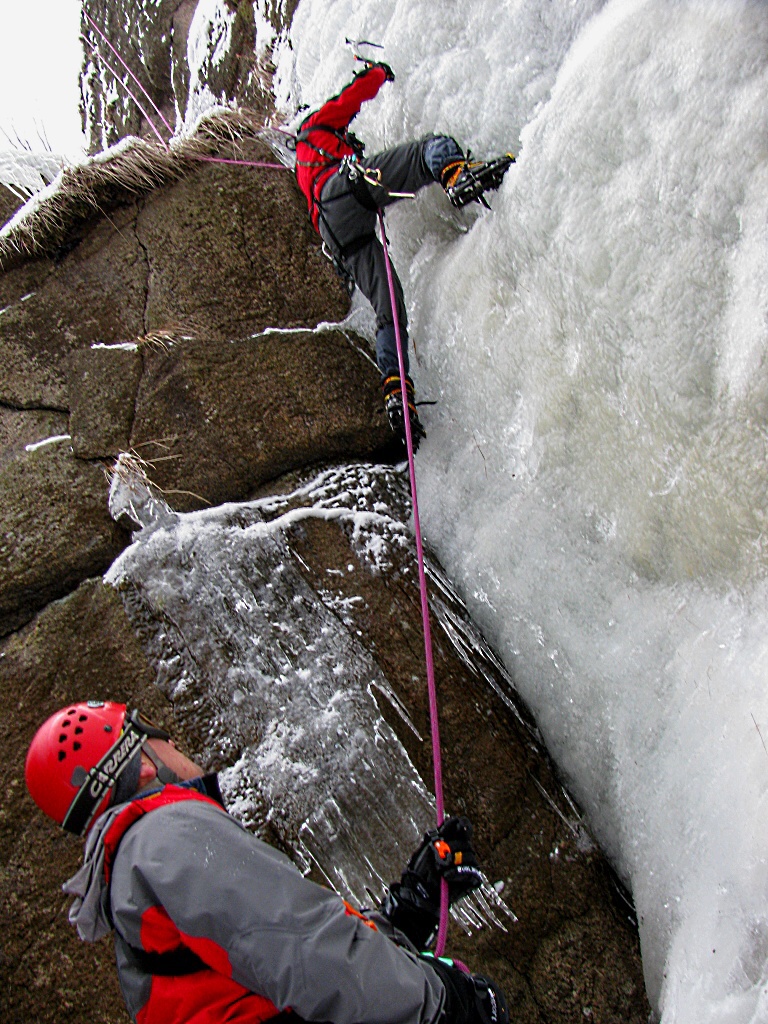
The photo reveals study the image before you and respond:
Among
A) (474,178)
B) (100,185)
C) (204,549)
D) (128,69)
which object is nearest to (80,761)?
(204,549)

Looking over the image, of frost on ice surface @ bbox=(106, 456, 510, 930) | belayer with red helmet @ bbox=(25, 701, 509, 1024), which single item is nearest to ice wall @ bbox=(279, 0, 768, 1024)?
frost on ice surface @ bbox=(106, 456, 510, 930)

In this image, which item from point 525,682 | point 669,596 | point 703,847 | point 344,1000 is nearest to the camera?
point 344,1000

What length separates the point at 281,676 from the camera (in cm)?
231

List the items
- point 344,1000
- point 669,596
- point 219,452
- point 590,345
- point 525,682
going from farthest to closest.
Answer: point 219,452 → point 525,682 → point 590,345 → point 669,596 → point 344,1000

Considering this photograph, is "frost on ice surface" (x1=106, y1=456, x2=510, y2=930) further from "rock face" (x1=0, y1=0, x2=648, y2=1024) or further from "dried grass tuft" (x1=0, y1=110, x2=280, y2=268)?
"dried grass tuft" (x1=0, y1=110, x2=280, y2=268)

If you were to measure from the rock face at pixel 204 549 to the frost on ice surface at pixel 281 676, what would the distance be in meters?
0.01

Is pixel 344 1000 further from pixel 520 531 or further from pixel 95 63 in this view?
pixel 95 63

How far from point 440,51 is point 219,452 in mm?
1907

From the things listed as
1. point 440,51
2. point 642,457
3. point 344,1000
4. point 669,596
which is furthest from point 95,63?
point 344,1000

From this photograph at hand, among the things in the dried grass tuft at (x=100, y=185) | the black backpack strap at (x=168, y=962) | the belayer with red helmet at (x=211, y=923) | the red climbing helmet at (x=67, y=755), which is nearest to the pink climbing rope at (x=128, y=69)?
the dried grass tuft at (x=100, y=185)

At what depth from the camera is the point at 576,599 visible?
89.5 inches

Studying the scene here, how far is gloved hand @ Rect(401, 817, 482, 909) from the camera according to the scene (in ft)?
5.30

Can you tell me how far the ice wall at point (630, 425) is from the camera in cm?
181

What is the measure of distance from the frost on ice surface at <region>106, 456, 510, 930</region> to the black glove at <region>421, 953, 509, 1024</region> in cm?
56
